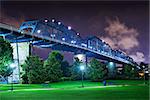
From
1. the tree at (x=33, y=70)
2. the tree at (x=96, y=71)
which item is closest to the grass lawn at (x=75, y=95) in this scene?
the tree at (x=33, y=70)

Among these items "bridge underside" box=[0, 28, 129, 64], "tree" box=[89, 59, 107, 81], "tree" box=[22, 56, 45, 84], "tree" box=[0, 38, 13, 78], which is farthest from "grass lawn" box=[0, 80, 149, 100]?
"tree" box=[89, 59, 107, 81]

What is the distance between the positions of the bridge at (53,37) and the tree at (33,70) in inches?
239

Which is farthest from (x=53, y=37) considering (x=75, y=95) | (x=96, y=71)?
(x=75, y=95)

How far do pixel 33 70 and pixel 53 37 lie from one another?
31.8m

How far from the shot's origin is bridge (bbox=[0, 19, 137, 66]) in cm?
6029

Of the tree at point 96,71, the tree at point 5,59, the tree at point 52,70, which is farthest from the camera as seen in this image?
the tree at point 96,71

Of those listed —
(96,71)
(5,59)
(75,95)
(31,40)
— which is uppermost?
(31,40)

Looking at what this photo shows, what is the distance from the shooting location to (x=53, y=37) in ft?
284

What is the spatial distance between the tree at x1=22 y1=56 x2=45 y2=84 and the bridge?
6.08m

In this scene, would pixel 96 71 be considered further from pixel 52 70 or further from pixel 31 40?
pixel 31 40

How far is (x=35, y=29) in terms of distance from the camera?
3091 inches

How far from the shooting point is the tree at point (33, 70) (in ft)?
182

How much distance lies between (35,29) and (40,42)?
403 inches

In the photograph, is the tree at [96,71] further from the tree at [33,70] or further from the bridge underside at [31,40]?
the tree at [33,70]
